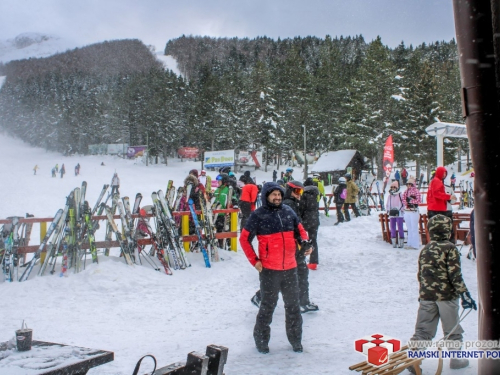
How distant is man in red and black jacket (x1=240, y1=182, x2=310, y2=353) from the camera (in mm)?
4363

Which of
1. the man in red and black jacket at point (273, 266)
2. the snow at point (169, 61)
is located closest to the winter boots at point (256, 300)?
the man in red and black jacket at point (273, 266)

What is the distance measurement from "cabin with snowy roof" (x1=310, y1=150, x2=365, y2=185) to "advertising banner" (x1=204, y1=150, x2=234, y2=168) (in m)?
8.33

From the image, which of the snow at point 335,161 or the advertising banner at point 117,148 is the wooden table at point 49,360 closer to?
the snow at point 335,161

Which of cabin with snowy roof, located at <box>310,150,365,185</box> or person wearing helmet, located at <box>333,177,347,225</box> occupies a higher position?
cabin with snowy roof, located at <box>310,150,365,185</box>

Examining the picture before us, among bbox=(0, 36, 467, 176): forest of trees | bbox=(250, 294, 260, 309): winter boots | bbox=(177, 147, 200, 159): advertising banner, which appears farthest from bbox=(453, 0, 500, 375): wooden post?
bbox=(177, 147, 200, 159): advertising banner

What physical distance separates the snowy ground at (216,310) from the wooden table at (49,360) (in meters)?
1.54

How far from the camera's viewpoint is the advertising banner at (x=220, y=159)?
42594 mm

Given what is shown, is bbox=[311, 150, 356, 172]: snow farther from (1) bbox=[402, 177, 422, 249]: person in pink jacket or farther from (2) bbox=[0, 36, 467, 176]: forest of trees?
(1) bbox=[402, 177, 422, 249]: person in pink jacket

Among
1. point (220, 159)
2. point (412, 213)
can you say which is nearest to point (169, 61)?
point (220, 159)

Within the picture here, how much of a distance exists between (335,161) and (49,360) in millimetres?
38366

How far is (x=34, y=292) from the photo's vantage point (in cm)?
637

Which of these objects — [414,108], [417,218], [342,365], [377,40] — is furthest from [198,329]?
[377,40]

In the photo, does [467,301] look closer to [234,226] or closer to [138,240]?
[138,240]

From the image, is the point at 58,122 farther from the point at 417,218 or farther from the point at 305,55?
the point at 417,218
